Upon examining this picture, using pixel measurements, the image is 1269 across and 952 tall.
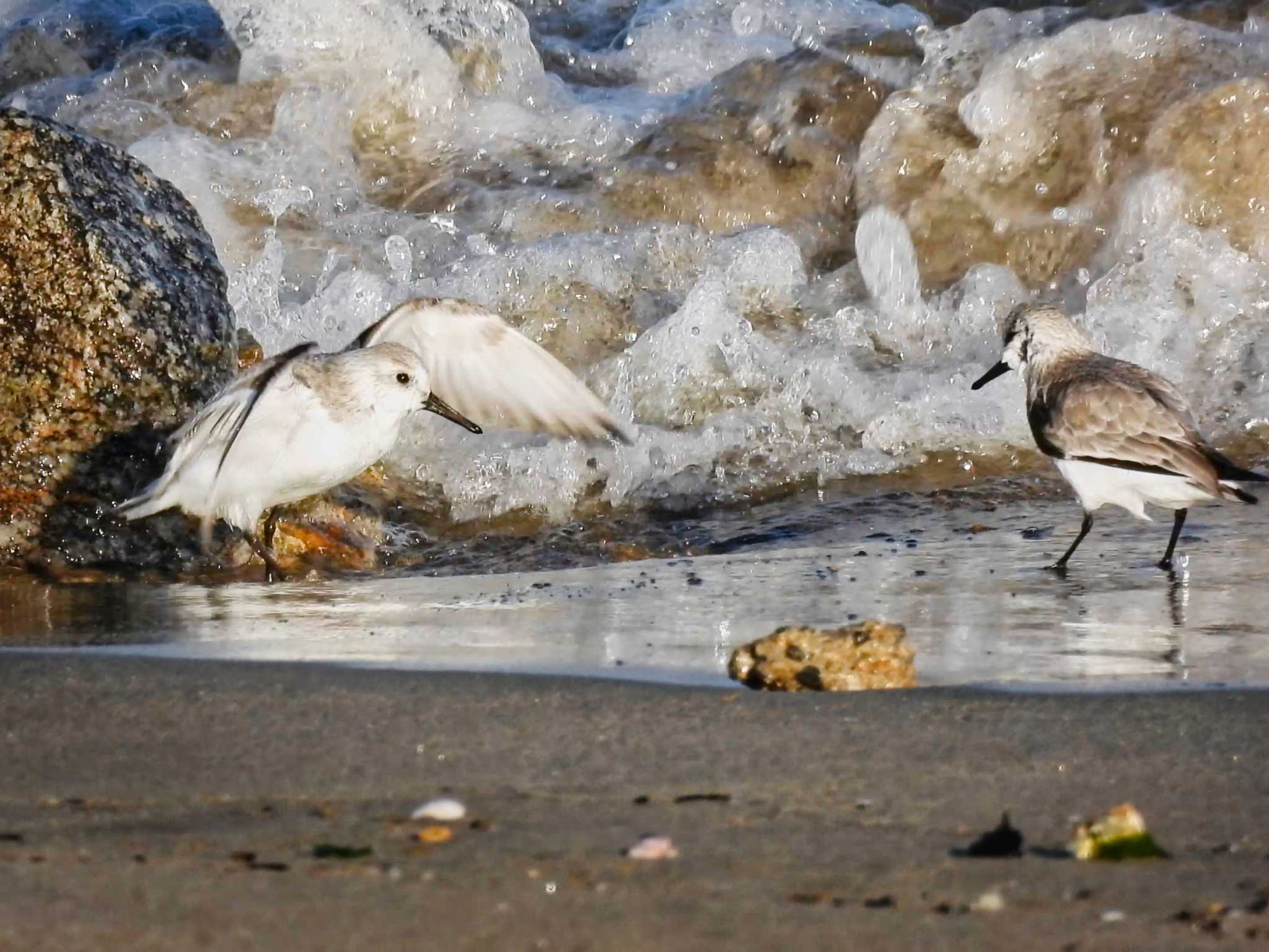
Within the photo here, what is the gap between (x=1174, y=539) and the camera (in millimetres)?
5781

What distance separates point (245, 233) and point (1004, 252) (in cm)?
414

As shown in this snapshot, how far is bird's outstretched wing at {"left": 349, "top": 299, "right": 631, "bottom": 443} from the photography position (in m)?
6.33

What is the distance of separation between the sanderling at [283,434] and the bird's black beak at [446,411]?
142 millimetres

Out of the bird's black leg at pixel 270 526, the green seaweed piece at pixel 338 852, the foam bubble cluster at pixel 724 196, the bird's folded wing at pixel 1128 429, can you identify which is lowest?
the green seaweed piece at pixel 338 852

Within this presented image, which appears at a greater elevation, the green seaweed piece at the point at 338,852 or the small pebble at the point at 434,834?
the green seaweed piece at the point at 338,852

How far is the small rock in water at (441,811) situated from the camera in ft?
8.61

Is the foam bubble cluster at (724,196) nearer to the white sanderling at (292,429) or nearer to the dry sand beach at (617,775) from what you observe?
the white sanderling at (292,429)

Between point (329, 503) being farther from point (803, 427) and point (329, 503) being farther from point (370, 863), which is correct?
point (370, 863)

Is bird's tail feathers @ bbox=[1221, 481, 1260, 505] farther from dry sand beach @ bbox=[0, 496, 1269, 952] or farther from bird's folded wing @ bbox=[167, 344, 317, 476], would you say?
bird's folded wing @ bbox=[167, 344, 317, 476]

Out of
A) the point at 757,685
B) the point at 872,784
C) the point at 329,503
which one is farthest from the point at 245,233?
the point at 872,784

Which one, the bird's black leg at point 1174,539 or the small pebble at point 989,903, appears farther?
the bird's black leg at point 1174,539

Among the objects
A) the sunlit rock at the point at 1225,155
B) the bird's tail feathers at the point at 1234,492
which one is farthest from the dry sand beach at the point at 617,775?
the sunlit rock at the point at 1225,155

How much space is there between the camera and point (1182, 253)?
29.2 feet

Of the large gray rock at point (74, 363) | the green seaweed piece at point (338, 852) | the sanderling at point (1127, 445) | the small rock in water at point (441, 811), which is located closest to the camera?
the green seaweed piece at point (338, 852)
